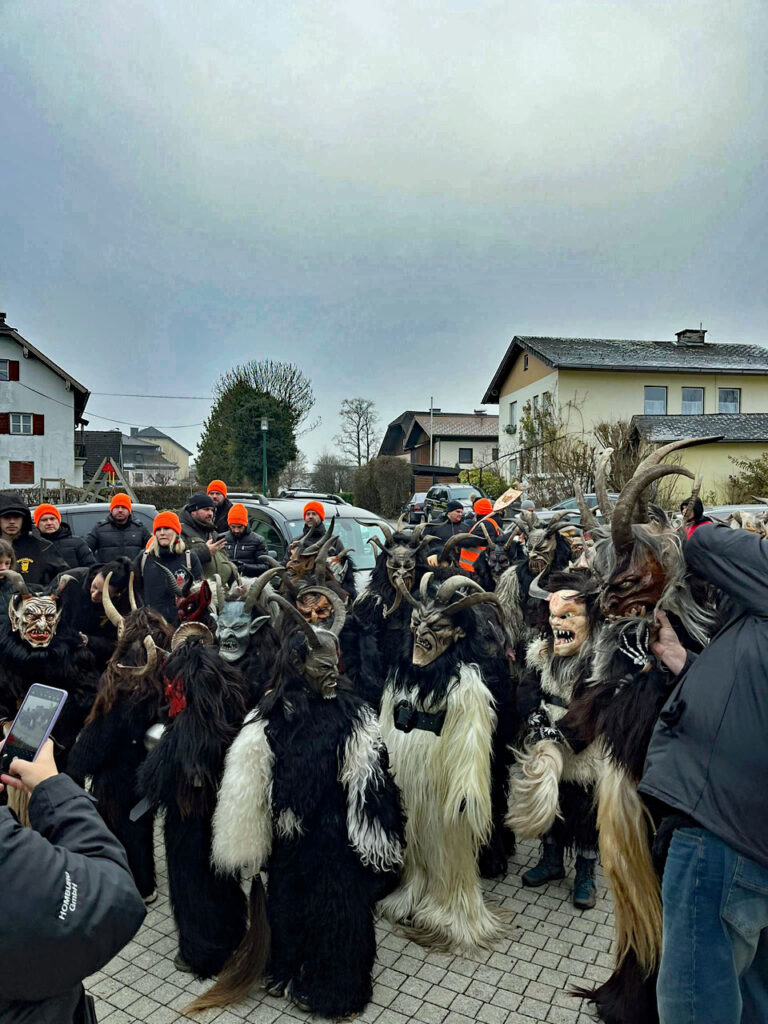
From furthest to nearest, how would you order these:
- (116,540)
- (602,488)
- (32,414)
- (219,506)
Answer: (32,414), (219,506), (116,540), (602,488)

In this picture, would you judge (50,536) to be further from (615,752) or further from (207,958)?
(615,752)

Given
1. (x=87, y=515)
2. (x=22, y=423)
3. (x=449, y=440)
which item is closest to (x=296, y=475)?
(x=449, y=440)

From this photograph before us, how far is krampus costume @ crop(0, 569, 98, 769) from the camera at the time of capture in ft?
14.2

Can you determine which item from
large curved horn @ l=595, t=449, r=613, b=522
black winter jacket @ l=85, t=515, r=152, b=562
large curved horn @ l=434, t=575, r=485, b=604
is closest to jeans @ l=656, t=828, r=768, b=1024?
large curved horn @ l=595, t=449, r=613, b=522

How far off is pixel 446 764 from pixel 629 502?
1.99 m

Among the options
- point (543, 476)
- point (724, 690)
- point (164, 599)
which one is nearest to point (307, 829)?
point (724, 690)

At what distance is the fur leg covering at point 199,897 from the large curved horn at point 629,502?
237cm

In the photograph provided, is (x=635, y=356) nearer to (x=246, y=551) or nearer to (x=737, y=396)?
(x=737, y=396)

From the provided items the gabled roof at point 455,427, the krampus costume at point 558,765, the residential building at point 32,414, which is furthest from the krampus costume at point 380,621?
the gabled roof at point 455,427

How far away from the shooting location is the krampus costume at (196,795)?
3.53 m

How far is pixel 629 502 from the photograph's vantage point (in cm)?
271

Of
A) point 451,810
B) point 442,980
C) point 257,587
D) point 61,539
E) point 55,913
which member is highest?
point 61,539

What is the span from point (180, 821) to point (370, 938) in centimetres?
105

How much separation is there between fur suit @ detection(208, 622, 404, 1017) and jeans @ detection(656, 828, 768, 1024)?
1.43m
